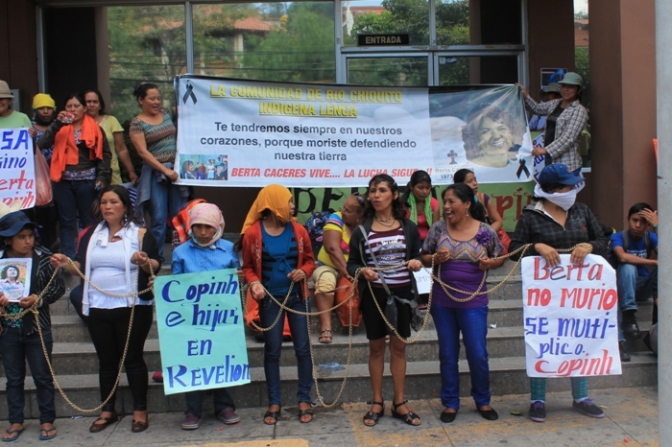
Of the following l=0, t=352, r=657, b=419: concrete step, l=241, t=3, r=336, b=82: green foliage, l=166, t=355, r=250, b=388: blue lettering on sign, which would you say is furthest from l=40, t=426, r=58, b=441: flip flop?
l=241, t=3, r=336, b=82: green foliage

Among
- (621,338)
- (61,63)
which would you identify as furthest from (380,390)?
(61,63)

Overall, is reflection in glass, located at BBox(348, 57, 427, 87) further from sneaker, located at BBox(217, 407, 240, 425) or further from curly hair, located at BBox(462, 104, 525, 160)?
sneaker, located at BBox(217, 407, 240, 425)

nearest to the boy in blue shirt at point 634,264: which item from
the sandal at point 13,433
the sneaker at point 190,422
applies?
the sneaker at point 190,422

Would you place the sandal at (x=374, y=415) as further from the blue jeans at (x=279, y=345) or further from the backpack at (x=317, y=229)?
the backpack at (x=317, y=229)

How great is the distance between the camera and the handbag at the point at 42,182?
7363 mm

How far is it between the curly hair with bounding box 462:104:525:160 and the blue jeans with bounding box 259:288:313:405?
3.41 metres

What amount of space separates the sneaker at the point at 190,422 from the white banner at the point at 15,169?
287 centimetres

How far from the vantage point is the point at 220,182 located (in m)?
8.00

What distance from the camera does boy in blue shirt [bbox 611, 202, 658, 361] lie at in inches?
262

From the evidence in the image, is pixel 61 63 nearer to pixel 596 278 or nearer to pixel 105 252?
pixel 105 252

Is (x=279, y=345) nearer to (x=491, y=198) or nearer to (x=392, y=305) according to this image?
(x=392, y=305)

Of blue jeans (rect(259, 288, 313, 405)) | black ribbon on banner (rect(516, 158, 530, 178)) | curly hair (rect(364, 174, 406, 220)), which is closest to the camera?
curly hair (rect(364, 174, 406, 220))

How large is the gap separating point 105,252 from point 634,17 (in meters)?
5.68

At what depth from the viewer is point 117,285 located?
5.63 metres
